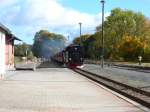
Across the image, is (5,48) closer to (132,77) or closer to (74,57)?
(132,77)

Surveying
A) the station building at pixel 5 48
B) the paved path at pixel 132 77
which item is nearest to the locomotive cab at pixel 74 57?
the station building at pixel 5 48

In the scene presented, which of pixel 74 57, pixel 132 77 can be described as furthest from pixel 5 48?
pixel 74 57

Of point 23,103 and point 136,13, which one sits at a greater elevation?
point 136,13

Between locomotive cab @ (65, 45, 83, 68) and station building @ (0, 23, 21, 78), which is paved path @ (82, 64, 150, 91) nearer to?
station building @ (0, 23, 21, 78)

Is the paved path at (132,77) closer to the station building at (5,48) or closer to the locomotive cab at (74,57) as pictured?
the station building at (5,48)

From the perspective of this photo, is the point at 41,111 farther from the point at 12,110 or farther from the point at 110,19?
the point at 110,19

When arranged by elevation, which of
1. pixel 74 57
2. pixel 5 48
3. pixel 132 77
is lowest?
pixel 132 77

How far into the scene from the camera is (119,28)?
5832 inches

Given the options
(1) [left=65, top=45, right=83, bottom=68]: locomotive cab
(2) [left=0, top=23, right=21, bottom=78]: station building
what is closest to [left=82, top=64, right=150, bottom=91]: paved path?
(2) [left=0, top=23, right=21, bottom=78]: station building

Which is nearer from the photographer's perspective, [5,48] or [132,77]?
[132,77]

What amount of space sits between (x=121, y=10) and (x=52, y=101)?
141872mm

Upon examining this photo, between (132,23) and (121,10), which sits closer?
(132,23)

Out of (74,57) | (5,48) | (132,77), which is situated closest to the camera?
(132,77)

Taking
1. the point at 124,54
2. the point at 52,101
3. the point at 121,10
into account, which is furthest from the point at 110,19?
the point at 52,101
